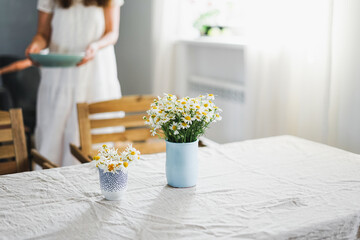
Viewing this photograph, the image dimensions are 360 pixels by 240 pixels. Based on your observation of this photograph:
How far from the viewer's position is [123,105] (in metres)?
2.09

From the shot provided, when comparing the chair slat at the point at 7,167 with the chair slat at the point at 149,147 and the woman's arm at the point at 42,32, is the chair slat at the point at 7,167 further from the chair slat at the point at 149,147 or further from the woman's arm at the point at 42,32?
the woman's arm at the point at 42,32

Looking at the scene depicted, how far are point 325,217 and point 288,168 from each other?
0.42m

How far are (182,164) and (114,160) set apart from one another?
206mm

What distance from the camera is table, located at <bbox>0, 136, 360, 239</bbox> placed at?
3.57 feet

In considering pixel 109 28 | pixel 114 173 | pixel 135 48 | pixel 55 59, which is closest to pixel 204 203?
pixel 114 173

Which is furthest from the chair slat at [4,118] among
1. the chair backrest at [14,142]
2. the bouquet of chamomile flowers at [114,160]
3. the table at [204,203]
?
the bouquet of chamomile flowers at [114,160]

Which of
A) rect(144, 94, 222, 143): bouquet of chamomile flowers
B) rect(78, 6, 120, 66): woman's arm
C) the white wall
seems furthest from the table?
the white wall

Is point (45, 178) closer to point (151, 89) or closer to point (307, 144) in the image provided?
point (307, 144)

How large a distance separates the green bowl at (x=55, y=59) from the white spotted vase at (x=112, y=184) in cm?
129

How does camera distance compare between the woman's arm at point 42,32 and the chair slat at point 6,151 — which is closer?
the chair slat at point 6,151

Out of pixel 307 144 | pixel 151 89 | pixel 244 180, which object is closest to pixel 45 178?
pixel 244 180

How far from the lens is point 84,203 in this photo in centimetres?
125

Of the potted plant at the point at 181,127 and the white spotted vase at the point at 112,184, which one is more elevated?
the potted plant at the point at 181,127

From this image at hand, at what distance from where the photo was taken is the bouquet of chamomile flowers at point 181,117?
4.27ft
